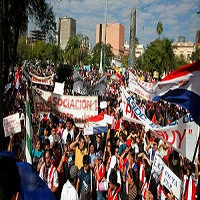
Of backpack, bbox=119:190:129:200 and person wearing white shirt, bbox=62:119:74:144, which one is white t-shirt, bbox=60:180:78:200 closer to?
backpack, bbox=119:190:129:200

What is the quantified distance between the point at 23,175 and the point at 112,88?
60.2ft

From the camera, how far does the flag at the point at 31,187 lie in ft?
6.50

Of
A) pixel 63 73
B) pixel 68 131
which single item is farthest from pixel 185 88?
pixel 63 73

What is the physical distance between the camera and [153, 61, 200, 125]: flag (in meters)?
4.09

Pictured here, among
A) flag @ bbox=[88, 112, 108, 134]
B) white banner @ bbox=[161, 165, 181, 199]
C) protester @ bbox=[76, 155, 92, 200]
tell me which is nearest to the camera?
white banner @ bbox=[161, 165, 181, 199]

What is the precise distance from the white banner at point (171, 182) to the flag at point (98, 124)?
9.98 ft

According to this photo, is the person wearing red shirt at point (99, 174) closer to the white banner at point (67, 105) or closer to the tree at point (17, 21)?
the white banner at point (67, 105)

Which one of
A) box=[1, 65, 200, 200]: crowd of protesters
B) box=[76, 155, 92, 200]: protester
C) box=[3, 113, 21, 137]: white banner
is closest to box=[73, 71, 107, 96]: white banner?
box=[1, 65, 200, 200]: crowd of protesters

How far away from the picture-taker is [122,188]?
17.6ft

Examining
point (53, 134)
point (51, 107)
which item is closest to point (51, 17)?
point (51, 107)

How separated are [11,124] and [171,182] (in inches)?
145

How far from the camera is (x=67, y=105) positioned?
8.14 m

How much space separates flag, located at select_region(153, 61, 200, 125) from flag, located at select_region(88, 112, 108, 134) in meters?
3.12

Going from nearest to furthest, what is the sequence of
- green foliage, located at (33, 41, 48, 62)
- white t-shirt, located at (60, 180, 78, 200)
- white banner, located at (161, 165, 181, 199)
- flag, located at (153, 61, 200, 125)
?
flag, located at (153, 61, 200, 125) < white banner, located at (161, 165, 181, 199) < white t-shirt, located at (60, 180, 78, 200) < green foliage, located at (33, 41, 48, 62)
